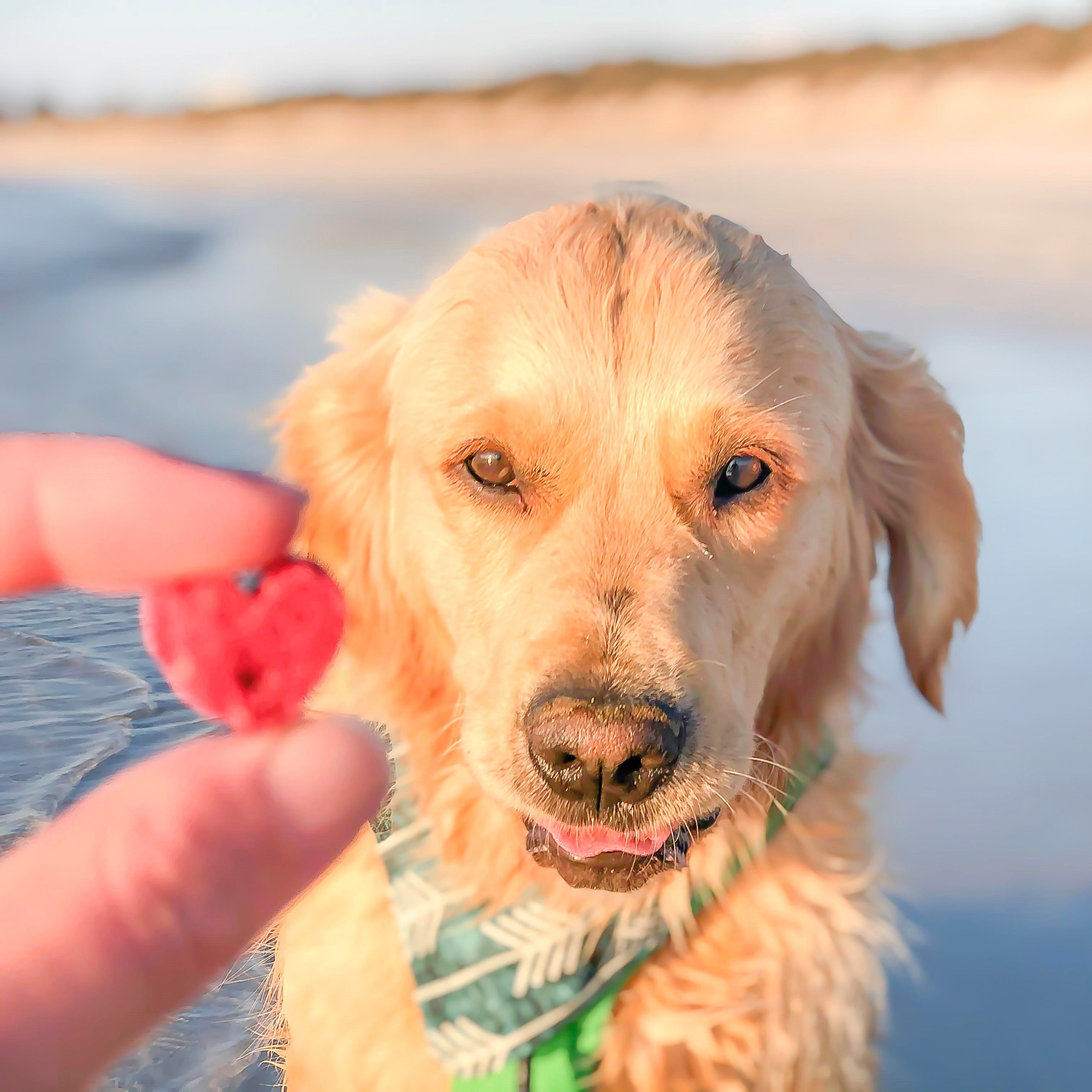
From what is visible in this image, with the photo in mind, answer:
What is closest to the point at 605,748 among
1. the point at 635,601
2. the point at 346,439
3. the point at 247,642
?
the point at 635,601

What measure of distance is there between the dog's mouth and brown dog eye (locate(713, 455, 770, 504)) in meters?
0.68

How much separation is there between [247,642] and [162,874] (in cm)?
22

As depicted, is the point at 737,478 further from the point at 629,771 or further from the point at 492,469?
the point at 629,771

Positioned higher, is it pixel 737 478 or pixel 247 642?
pixel 737 478

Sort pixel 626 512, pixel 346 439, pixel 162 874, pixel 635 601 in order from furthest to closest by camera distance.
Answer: pixel 346 439 < pixel 626 512 < pixel 635 601 < pixel 162 874

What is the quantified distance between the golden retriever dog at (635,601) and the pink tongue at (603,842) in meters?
0.01

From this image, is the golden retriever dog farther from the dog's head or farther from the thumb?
the thumb

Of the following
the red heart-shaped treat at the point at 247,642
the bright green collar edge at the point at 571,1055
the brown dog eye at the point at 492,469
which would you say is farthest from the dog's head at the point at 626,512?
the red heart-shaped treat at the point at 247,642

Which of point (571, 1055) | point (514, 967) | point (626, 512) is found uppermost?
point (626, 512)

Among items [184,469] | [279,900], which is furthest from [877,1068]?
[184,469]

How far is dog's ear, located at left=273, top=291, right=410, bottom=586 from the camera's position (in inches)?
114

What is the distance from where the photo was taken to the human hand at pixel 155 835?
0.83 metres

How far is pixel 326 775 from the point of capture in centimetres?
92

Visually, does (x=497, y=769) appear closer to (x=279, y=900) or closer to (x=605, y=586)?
(x=605, y=586)
